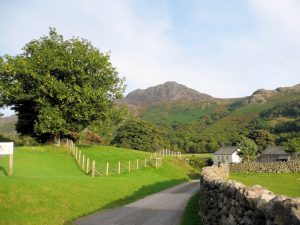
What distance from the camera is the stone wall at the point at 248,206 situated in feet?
21.9

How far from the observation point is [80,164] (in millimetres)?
46812

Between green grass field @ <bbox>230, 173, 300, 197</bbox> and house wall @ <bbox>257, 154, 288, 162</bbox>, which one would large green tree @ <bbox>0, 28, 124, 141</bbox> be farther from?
house wall @ <bbox>257, 154, 288, 162</bbox>

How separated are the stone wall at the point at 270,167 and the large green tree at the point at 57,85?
38.4 metres

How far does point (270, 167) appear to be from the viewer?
8075cm

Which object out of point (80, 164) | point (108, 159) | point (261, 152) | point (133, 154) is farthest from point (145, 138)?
point (80, 164)

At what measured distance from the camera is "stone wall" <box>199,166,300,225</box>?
6672mm

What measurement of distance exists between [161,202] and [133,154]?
131ft

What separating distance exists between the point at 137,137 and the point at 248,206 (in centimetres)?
12153

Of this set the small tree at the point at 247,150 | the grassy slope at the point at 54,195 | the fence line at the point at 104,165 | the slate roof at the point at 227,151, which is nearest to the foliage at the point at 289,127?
the slate roof at the point at 227,151

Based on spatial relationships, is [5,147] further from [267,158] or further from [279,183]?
[267,158]

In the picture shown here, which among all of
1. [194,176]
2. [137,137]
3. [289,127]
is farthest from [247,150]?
[289,127]

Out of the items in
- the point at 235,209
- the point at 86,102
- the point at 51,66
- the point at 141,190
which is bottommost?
the point at 141,190

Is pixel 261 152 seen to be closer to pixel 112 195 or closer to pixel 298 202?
pixel 112 195

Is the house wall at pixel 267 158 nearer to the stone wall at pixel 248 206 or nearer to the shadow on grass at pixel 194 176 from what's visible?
the shadow on grass at pixel 194 176
